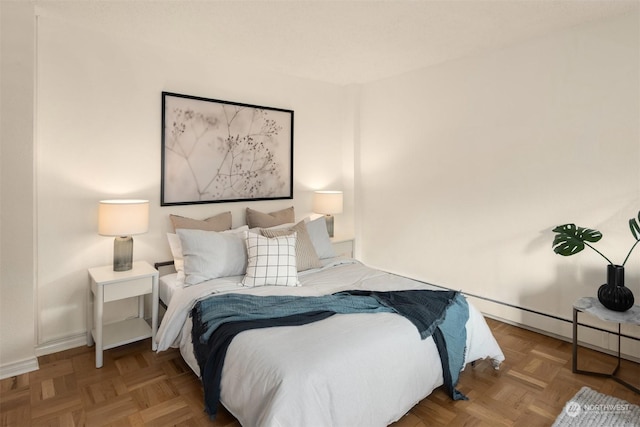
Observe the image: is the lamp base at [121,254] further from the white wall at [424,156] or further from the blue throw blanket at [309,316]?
the blue throw blanket at [309,316]

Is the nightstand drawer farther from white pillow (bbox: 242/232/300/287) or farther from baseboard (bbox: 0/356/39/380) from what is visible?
white pillow (bbox: 242/232/300/287)

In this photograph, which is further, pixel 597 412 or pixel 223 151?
pixel 223 151

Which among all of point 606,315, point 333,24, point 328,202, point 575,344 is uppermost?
point 333,24

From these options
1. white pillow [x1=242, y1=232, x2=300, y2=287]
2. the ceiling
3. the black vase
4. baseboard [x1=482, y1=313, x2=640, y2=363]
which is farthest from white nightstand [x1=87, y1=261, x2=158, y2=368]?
the black vase

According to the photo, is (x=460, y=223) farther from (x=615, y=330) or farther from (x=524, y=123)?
(x=615, y=330)

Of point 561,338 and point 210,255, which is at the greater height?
point 210,255

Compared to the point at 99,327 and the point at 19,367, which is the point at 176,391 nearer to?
the point at 99,327

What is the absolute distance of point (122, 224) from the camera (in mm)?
2748

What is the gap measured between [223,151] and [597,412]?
132 inches

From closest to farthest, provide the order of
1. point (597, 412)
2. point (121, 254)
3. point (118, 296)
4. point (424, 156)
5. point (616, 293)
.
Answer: point (597, 412) < point (616, 293) < point (118, 296) < point (121, 254) < point (424, 156)

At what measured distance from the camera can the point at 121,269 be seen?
9.40ft

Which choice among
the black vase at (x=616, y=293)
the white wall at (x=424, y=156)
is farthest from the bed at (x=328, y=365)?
the white wall at (x=424, y=156)

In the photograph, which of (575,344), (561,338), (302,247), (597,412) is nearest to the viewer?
(597,412)

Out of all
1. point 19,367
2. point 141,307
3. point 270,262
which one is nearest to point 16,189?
point 19,367
